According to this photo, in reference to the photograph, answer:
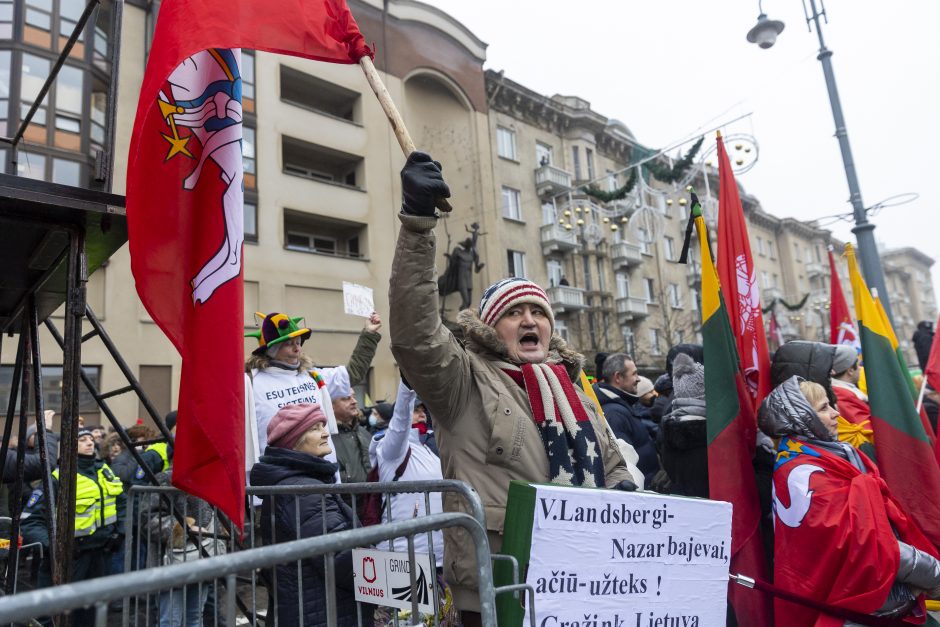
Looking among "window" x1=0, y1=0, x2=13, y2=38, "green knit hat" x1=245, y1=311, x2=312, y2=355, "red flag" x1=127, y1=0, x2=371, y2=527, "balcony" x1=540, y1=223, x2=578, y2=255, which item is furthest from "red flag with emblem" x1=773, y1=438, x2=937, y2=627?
"balcony" x1=540, y1=223, x2=578, y2=255

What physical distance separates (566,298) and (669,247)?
12175 mm

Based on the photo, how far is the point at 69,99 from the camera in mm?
16188

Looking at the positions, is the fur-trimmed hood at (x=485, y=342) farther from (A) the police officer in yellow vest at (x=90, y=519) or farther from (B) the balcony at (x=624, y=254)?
(B) the balcony at (x=624, y=254)

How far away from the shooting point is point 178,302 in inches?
95.2

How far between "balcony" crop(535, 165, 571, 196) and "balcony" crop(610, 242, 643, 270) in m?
5.27

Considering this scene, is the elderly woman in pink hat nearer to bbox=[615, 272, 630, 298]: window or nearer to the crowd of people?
the crowd of people

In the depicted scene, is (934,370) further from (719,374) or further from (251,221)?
(251,221)

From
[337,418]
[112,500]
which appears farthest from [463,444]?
[112,500]

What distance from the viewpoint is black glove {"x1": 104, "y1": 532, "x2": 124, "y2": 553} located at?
567cm

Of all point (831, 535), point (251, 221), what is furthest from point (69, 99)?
point (831, 535)

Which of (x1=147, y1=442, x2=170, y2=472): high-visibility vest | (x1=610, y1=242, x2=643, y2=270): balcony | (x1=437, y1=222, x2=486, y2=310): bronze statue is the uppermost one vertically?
(x1=610, y1=242, x2=643, y2=270): balcony

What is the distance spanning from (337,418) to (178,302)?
10.7ft

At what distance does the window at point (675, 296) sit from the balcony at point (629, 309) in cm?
383

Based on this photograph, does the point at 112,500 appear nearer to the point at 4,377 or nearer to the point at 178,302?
the point at 178,302
